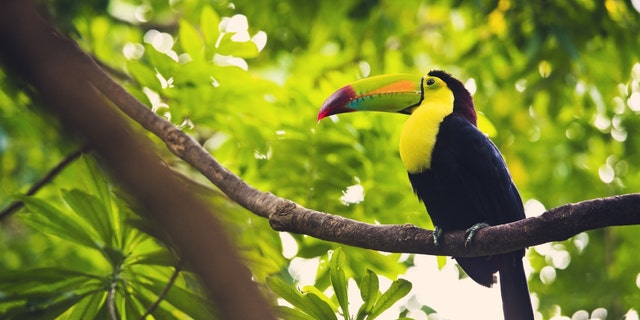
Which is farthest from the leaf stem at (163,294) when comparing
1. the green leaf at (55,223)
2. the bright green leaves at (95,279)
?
the green leaf at (55,223)

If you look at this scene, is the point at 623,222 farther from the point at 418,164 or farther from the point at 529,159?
the point at 529,159

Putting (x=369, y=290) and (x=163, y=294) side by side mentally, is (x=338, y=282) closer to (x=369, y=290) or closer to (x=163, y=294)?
(x=369, y=290)

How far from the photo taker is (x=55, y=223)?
130 inches

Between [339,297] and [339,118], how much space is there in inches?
69.6

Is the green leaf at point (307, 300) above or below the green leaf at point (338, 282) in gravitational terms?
below

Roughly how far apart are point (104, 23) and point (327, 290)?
351 centimetres

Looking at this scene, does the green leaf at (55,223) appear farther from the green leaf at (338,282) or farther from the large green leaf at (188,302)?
the green leaf at (338,282)

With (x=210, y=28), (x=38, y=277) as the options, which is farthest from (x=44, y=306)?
(x=210, y=28)

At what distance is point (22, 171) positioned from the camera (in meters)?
5.91

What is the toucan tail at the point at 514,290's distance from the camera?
11.5 feet

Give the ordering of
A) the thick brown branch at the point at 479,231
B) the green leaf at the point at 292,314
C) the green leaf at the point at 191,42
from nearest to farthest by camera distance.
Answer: the thick brown branch at the point at 479,231 → the green leaf at the point at 292,314 → the green leaf at the point at 191,42

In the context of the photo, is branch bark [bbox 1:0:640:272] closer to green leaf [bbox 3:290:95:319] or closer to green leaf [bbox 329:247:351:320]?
green leaf [bbox 329:247:351:320]

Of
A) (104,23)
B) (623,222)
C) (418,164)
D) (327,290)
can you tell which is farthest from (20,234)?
(623,222)

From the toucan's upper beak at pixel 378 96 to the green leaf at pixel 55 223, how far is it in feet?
4.50
